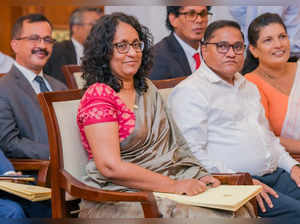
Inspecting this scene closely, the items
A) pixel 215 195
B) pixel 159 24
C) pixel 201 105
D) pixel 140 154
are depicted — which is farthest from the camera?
pixel 159 24

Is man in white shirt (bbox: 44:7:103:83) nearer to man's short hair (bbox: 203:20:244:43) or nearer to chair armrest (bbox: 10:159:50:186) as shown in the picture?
chair armrest (bbox: 10:159:50:186)

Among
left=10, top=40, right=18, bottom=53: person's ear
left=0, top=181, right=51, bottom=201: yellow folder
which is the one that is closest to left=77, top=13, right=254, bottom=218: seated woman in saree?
left=0, top=181, right=51, bottom=201: yellow folder

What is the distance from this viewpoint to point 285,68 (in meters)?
1.95

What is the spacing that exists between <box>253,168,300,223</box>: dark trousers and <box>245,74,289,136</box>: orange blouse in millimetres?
245

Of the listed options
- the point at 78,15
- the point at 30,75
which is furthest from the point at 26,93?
the point at 78,15

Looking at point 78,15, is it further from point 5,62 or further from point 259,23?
point 259,23

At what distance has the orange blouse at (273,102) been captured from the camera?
6.16 ft

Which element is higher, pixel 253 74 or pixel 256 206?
pixel 253 74

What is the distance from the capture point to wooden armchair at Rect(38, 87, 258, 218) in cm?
128

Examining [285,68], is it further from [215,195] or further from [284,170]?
[215,195]

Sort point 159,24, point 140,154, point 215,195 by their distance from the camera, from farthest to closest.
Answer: point 159,24 → point 140,154 → point 215,195

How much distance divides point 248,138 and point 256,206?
0.26m

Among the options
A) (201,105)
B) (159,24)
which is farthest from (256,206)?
(159,24)

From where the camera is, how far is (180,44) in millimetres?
1739
